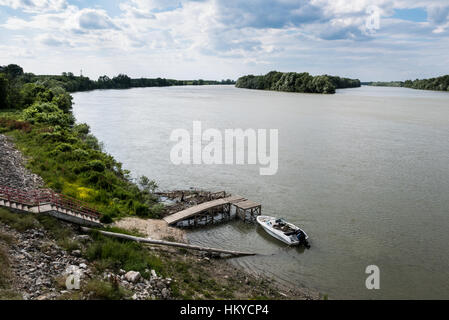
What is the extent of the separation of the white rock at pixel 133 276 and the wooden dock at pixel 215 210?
34.5 feet

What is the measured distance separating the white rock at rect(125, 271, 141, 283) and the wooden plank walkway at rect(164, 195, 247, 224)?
10.5m

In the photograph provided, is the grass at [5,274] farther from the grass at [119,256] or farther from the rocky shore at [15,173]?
the rocky shore at [15,173]

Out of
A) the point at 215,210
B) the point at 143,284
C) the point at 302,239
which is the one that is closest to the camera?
the point at 143,284

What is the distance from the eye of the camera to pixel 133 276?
52.4ft

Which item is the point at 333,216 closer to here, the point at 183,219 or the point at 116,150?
the point at 183,219

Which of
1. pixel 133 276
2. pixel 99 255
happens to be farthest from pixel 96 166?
pixel 133 276

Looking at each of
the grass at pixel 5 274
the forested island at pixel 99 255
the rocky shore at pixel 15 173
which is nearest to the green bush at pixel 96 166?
the forested island at pixel 99 255

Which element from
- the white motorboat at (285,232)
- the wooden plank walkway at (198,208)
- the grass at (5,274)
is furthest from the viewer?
the wooden plank walkway at (198,208)

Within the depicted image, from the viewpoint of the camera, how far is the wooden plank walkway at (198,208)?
27328 mm

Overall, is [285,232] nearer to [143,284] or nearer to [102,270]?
[143,284]

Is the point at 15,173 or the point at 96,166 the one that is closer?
the point at 15,173

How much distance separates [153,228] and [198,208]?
5029mm

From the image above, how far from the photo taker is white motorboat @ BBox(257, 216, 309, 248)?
969 inches
